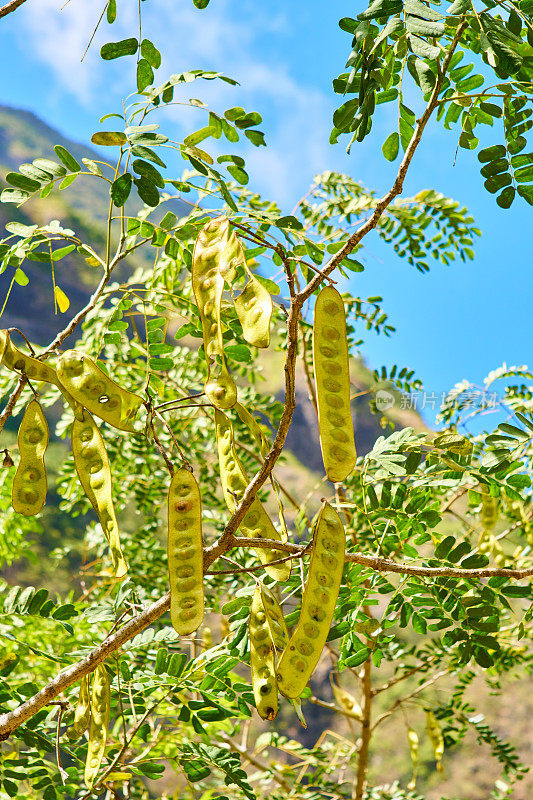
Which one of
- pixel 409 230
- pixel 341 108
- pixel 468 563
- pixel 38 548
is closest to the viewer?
pixel 341 108

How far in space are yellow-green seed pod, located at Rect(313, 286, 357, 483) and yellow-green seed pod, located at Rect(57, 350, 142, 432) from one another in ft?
0.61

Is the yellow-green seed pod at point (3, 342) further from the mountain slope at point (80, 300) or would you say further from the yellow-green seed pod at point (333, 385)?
the mountain slope at point (80, 300)

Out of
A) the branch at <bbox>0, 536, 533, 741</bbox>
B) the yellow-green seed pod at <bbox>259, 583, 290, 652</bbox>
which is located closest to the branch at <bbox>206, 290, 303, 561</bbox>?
the branch at <bbox>0, 536, 533, 741</bbox>

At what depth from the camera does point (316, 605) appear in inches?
25.0

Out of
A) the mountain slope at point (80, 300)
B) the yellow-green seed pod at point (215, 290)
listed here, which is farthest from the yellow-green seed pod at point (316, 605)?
the mountain slope at point (80, 300)

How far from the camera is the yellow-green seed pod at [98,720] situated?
30.5 inches

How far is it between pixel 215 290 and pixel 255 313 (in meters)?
0.05

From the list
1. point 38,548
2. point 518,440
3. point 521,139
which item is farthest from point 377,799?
point 38,548

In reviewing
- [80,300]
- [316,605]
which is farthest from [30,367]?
[80,300]

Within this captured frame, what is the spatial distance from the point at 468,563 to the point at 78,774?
2.48 ft

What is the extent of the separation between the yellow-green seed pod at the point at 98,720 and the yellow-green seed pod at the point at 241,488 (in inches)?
9.4

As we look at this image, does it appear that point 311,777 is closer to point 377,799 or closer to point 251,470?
point 377,799

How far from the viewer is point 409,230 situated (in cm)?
153

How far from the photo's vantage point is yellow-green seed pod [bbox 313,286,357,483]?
0.61 metres
